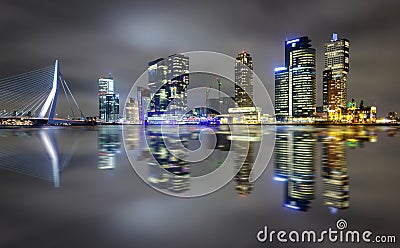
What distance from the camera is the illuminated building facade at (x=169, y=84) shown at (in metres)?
83.9

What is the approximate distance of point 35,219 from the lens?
630cm

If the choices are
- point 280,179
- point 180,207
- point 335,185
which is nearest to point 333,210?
point 335,185

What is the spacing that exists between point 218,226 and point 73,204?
4091 millimetres

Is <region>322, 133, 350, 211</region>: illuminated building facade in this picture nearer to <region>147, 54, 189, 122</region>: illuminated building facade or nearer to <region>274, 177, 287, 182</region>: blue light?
<region>274, 177, 287, 182</region>: blue light

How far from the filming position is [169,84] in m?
105

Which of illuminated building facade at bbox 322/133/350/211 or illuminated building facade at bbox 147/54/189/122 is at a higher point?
illuminated building facade at bbox 147/54/189/122

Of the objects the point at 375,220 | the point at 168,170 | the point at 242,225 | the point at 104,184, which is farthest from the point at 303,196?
the point at 104,184

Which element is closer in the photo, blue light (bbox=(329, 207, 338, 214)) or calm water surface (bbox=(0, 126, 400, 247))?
calm water surface (bbox=(0, 126, 400, 247))

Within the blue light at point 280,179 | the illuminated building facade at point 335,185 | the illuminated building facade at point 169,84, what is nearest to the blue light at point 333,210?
the illuminated building facade at point 335,185

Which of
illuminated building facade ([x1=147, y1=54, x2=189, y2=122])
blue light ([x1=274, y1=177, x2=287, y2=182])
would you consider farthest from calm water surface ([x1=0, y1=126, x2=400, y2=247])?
illuminated building facade ([x1=147, y1=54, x2=189, y2=122])

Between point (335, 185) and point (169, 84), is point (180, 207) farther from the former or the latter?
point (169, 84)

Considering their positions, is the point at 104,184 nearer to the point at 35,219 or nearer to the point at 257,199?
the point at 35,219

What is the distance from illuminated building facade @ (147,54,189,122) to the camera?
83944 mm

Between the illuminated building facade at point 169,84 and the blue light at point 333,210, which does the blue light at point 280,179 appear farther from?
the illuminated building facade at point 169,84
